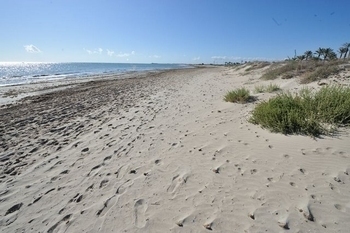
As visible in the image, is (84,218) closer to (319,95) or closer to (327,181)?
(327,181)

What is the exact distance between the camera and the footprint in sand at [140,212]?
8.95 ft

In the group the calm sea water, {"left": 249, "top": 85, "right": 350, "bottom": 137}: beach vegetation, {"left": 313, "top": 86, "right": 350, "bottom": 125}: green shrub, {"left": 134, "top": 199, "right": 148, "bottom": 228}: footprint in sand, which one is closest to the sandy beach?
{"left": 134, "top": 199, "right": 148, "bottom": 228}: footprint in sand

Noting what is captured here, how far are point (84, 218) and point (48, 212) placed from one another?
664 millimetres

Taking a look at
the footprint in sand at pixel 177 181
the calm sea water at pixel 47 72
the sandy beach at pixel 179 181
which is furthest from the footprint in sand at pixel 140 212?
the calm sea water at pixel 47 72

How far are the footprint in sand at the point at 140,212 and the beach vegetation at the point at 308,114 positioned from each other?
3.36 meters

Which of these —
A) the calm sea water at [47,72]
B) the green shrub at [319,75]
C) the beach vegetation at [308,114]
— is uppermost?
the green shrub at [319,75]

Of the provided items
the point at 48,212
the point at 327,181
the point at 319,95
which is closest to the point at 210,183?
the point at 327,181

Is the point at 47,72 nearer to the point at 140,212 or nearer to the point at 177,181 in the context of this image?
the point at 177,181

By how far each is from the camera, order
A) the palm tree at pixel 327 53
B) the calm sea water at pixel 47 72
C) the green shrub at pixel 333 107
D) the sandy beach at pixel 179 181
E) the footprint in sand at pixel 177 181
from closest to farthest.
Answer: the sandy beach at pixel 179 181 < the footprint in sand at pixel 177 181 < the green shrub at pixel 333 107 < the calm sea water at pixel 47 72 < the palm tree at pixel 327 53

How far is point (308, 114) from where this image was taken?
479cm

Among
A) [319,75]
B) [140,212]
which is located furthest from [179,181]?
[319,75]

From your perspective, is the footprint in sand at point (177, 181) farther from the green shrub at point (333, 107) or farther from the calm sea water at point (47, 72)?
the calm sea water at point (47, 72)

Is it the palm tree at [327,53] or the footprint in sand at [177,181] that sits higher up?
the palm tree at [327,53]

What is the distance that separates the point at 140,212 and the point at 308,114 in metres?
4.25
